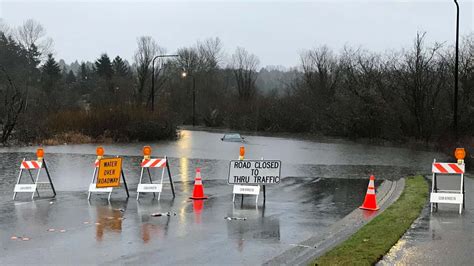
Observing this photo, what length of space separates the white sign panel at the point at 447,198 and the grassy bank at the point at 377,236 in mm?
385

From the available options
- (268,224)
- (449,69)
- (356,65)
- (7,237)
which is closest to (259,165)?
(268,224)

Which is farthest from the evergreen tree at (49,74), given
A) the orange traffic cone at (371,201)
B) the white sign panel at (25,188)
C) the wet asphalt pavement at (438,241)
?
the wet asphalt pavement at (438,241)

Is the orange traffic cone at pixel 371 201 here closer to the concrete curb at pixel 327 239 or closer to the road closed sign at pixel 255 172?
the concrete curb at pixel 327 239

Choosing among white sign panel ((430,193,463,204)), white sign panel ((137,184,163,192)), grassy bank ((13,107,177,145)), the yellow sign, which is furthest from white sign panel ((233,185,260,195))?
grassy bank ((13,107,177,145))

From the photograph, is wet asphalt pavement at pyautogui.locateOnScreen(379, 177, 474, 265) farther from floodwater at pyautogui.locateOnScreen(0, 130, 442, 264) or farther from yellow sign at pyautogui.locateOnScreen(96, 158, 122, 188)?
yellow sign at pyautogui.locateOnScreen(96, 158, 122, 188)

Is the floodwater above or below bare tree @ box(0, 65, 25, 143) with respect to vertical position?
below

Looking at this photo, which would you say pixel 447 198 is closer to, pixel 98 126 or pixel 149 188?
pixel 149 188

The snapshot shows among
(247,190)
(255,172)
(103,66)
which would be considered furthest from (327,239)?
(103,66)

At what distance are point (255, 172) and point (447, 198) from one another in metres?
4.14

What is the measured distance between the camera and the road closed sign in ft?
39.0

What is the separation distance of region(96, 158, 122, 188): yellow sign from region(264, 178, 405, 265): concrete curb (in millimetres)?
5423

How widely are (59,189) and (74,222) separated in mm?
5084

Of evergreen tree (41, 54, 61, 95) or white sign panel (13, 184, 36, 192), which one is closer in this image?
white sign panel (13, 184, 36, 192)

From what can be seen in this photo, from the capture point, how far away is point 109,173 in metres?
12.3
